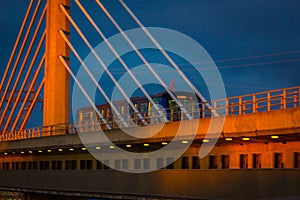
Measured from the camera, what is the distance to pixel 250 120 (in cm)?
2759

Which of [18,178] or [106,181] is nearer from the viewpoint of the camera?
[106,181]

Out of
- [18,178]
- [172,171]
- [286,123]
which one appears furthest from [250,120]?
[18,178]

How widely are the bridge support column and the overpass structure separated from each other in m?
0.08

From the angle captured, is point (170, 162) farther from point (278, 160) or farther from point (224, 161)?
point (278, 160)

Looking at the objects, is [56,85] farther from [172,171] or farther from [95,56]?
[172,171]

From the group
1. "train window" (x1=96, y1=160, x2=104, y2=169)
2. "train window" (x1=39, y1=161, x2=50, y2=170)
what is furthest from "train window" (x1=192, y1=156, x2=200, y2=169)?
"train window" (x1=39, y1=161, x2=50, y2=170)

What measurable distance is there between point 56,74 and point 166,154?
15.4 m

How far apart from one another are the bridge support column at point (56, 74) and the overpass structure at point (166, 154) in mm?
77

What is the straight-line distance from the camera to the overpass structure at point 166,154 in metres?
26.9

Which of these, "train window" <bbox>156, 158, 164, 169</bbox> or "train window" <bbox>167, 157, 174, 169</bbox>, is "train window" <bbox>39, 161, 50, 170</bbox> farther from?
"train window" <bbox>167, 157, 174, 169</bbox>

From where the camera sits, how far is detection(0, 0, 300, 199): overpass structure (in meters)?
26.9

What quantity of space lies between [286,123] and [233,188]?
3.89 m

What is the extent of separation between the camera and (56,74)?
49.7 metres

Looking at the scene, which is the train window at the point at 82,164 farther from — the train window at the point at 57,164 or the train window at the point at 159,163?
the train window at the point at 159,163
